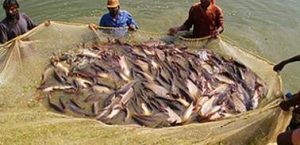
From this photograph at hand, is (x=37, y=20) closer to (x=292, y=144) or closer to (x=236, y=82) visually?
(x=236, y=82)

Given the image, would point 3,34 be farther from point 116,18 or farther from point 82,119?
point 82,119

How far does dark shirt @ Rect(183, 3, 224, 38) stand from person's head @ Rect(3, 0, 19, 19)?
3.23m

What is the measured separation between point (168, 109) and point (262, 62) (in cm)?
199

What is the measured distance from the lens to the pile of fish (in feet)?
23.7

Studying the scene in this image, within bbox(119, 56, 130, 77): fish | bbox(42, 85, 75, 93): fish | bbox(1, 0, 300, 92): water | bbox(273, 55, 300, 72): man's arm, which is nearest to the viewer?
bbox(273, 55, 300, 72): man's arm

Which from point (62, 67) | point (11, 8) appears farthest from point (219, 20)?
point (11, 8)

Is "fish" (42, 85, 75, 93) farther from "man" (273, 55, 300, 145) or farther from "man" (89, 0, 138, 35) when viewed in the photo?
"man" (273, 55, 300, 145)

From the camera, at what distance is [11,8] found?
8.24 metres

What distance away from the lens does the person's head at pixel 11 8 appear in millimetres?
8141

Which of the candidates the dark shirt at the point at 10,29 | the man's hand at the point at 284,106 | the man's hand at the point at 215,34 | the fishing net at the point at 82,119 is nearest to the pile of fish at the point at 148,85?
the fishing net at the point at 82,119

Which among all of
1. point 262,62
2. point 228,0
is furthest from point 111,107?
point 228,0

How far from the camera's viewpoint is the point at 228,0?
12656 millimetres

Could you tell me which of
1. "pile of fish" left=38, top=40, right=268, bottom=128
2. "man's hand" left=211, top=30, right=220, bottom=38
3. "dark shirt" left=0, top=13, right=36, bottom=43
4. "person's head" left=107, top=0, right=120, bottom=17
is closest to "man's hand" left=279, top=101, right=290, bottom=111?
"pile of fish" left=38, top=40, right=268, bottom=128

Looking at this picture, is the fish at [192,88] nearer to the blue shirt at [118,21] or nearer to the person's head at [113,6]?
the blue shirt at [118,21]
